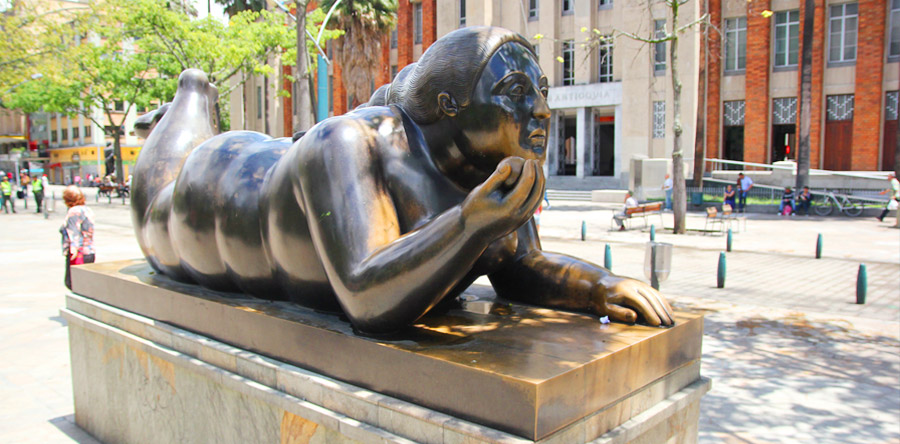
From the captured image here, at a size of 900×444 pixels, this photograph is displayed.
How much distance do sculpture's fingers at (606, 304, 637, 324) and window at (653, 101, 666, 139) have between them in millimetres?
29938

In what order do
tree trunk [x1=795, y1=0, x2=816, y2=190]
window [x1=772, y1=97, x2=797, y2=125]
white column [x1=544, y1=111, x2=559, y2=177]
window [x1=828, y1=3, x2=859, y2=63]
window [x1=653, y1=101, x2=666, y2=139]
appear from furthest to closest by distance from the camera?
white column [x1=544, y1=111, x2=559, y2=177], window [x1=653, y1=101, x2=666, y2=139], window [x1=772, y1=97, x2=797, y2=125], window [x1=828, y1=3, x2=859, y2=63], tree trunk [x1=795, y1=0, x2=816, y2=190]

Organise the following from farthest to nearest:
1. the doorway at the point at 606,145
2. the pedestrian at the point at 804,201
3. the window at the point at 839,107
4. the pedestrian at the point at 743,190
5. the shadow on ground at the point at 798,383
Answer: the doorway at the point at 606,145 < the window at the point at 839,107 < the pedestrian at the point at 743,190 < the pedestrian at the point at 804,201 < the shadow on ground at the point at 798,383

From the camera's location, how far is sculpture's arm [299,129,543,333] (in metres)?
2.00

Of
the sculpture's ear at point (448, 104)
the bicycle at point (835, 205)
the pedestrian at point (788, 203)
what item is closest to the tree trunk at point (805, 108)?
the pedestrian at point (788, 203)

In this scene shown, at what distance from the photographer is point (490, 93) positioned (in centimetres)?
229

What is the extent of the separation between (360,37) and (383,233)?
29.4 metres

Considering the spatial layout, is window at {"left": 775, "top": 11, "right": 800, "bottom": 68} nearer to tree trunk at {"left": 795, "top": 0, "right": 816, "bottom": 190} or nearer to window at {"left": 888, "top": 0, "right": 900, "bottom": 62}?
window at {"left": 888, "top": 0, "right": 900, "bottom": 62}

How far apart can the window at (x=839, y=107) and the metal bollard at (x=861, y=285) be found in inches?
905

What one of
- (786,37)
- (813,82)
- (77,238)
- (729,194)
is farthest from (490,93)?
(786,37)

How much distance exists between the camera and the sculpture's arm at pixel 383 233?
6.55ft

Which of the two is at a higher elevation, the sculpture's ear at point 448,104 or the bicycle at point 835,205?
the sculpture's ear at point 448,104

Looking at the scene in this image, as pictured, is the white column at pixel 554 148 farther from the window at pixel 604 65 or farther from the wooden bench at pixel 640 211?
the wooden bench at pixel 640 211

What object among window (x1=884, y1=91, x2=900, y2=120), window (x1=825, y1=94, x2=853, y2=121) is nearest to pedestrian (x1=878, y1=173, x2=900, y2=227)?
window (x1=884, y1=91, x2=900, y2=120)

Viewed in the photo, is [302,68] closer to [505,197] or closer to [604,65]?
[505,197]
